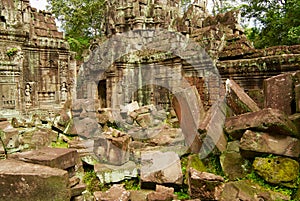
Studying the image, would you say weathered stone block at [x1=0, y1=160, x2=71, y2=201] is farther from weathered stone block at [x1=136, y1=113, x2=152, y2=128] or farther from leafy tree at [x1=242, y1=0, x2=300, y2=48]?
leafy tree at [x1=242, y1=0, x2=300, y2=48]

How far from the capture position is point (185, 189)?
3109 millimetres

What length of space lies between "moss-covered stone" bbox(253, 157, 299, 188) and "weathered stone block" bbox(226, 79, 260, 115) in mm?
749

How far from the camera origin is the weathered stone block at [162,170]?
316 cm

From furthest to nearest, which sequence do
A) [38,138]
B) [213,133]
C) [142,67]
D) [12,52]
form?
1. [142,67]
2. [12,52]
3. [38,138]
4. [213,133]

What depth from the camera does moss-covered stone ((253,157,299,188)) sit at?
8.42 feet

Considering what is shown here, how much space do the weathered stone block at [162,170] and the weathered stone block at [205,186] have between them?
0.37 m

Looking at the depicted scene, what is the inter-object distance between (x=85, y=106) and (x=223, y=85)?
11.3ft

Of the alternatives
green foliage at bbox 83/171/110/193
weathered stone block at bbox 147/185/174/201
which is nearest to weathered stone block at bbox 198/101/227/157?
weathered stone block at bbox 147/185/174/201

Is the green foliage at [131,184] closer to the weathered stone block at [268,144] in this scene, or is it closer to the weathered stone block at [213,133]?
the weathered stone block at [213,133]

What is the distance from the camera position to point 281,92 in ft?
10.0

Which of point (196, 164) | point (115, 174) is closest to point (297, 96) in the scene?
point (196, 164)

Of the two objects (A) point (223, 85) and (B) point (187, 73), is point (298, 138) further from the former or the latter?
(B) point (187, 73)

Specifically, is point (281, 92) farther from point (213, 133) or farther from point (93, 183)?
point (93, 183)

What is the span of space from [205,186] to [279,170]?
0.75 m
